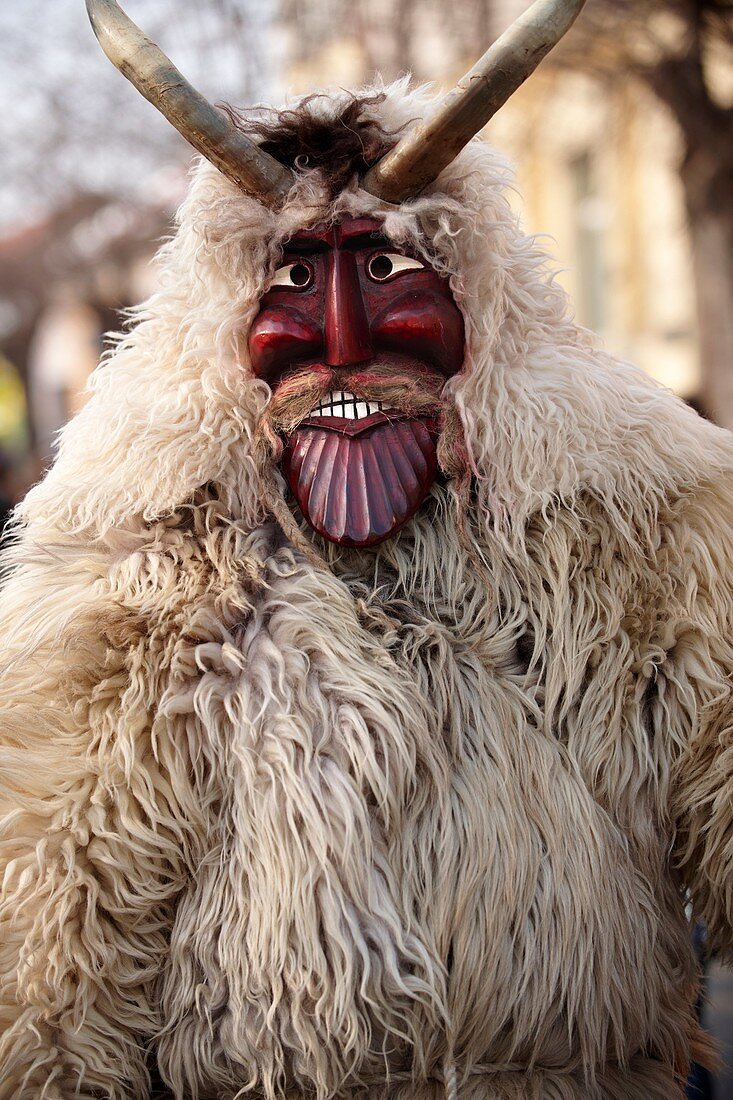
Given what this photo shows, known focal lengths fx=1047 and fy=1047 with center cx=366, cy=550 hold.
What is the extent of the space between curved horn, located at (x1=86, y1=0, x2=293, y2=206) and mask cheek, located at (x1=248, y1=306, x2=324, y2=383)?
14 cm

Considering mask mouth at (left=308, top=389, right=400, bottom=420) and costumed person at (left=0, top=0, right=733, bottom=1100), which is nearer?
costumed person at (left=0, top=0, right=733, bottom=1100)

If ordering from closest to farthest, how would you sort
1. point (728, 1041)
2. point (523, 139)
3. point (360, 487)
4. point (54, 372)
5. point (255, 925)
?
point (255, 925) < point (360, 487) < point (728, 1041) < point (523, 139) < point (54, 372)

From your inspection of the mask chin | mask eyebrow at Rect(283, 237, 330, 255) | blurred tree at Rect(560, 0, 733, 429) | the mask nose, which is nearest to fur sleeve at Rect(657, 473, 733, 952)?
the mask chin

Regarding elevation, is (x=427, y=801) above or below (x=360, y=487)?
below

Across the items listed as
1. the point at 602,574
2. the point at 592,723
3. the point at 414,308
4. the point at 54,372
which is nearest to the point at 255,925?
the point at 592,723

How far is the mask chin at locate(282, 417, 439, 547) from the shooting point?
4.04ft

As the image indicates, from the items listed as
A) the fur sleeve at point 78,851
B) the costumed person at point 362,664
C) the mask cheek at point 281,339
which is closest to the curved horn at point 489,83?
the costumed person at point 362,664

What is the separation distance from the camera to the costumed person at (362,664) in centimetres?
113

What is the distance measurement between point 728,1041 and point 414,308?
2.40 metres

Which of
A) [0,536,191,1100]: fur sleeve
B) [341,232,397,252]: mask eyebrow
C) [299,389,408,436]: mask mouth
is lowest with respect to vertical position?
[0,536,191,1100]: fur sleeve

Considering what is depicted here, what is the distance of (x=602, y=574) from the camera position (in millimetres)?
1286

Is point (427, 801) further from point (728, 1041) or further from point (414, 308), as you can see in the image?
point (728, 1041)

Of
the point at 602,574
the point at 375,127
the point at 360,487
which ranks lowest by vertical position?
the point at 602,574

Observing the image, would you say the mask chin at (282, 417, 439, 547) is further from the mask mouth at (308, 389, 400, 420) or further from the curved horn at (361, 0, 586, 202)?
the curved horn at (361, 0, 586, 202)
